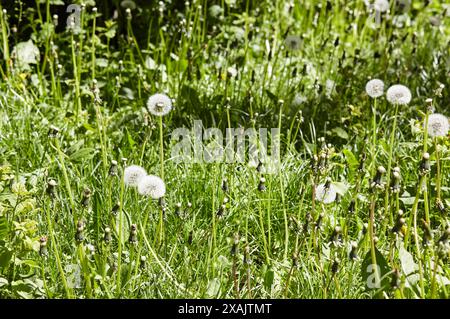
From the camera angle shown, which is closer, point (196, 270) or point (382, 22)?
point (196, 270)

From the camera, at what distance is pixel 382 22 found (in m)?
4.64

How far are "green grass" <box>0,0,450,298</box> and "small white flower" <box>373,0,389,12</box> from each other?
58 millimetres

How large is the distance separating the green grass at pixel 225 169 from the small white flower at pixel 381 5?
2.3 inches

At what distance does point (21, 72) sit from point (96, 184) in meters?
1.06

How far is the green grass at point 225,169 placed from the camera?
240 centimetres

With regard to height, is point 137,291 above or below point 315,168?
below

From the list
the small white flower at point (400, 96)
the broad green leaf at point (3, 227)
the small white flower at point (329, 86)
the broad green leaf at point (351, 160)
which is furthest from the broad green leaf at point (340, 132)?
the broad green leaf at point (3, 227)

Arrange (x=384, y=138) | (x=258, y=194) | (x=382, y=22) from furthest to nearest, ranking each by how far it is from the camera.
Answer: (x=382, y=22), (x=384, y=138), (x=258, y=194)

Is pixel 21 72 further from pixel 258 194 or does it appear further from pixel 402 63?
pixel 402 63

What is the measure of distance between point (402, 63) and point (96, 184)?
2.04 meters

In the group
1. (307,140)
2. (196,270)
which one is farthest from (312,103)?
(196,270)

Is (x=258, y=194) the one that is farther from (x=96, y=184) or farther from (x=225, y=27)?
(x=225, y=27)

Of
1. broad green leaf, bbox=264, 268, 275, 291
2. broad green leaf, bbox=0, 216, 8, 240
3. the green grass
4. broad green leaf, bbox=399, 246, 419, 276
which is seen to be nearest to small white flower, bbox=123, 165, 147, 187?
the green grass

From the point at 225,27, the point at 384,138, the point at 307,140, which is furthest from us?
the point at 225,27
